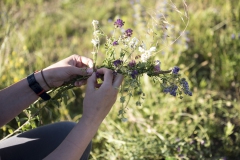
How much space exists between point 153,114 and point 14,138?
0.93 m

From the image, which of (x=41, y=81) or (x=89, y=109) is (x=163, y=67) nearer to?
(x=41, y=81)

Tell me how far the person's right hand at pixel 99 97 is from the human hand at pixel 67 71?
0.14 metres

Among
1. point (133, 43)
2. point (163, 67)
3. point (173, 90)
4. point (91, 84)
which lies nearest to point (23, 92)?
point (91, 84)

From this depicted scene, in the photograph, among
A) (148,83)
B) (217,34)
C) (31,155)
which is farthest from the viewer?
(217,34)

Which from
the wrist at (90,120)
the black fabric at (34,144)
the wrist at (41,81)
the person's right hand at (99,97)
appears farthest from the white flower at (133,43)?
the black fabric at (34,144)

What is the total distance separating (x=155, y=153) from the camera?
178 cm

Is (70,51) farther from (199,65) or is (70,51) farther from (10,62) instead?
(199,65)

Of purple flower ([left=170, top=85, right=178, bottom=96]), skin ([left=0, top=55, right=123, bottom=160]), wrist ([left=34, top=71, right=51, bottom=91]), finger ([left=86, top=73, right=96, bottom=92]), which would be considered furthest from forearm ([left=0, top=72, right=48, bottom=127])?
purple flower ([left=170, top=85, right=178, bottom=96])

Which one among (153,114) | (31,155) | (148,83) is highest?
(148,83)

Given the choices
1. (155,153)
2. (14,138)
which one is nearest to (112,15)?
(155,153)

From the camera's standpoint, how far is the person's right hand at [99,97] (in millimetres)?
1084

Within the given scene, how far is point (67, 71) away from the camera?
1262 mm

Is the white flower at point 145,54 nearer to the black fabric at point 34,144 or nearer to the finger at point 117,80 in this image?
the finger at point 117,80

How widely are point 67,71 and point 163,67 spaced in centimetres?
123
